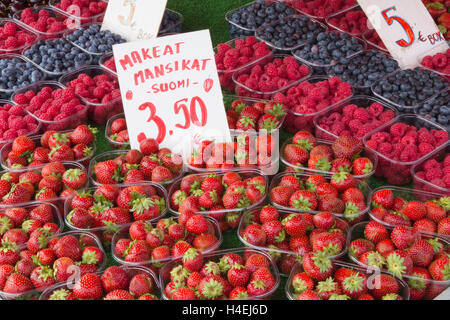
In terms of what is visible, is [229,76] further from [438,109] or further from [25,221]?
[25,221]

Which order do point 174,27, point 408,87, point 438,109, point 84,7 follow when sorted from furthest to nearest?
point 84,7
point 174,27
point 408,87
point 438,109

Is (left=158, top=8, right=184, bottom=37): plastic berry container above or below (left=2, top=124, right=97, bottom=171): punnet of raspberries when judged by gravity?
above

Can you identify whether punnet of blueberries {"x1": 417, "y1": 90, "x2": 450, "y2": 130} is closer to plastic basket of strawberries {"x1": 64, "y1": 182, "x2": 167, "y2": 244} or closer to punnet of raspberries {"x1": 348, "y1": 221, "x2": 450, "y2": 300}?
punnet of raspberries {"x1": 348, "y1": 221, "x2": 450, "y2": 300}

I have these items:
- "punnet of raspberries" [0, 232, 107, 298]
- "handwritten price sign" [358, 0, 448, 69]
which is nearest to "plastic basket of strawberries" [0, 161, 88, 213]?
"punnet of raspberries" [0, 232, 107, 298]

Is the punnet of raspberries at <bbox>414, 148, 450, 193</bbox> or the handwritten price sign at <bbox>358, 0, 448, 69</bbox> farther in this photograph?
the handwritten price sign at <bbox>358, 0, 448, 69</bbox>

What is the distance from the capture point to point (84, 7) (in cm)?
292

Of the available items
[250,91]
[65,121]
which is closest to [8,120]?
[65,121]

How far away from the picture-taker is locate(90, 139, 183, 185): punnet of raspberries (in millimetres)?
1925

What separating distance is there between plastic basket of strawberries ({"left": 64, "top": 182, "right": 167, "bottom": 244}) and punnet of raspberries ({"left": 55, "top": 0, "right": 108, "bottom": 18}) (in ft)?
4.46

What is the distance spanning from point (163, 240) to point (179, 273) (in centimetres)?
14

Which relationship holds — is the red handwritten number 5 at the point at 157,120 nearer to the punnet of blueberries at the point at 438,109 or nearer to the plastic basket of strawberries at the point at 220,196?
the plastic basket of strawberries at the point at 220,196

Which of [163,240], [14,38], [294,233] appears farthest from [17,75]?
[294,233]

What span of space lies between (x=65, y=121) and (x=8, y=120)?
23 centimetres
